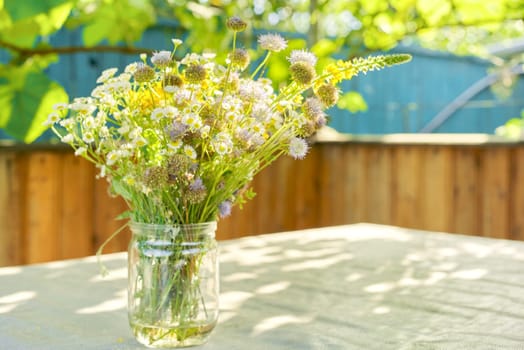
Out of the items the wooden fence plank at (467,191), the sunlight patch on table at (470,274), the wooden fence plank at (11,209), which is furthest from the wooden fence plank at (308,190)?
the sunlight patch on table at (470,274)

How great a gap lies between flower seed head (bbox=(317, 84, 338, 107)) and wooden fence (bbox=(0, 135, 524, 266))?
2.03 m

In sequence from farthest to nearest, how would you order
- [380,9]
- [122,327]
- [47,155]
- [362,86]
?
[362,86] < [380,9] < [47,155] < [122,327]

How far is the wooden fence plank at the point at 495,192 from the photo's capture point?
289 cm

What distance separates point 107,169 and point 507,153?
2.35 metres

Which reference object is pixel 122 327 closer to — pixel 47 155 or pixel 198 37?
pixel 47 155

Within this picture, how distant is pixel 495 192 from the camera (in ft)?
9.55

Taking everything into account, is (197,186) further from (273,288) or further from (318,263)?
(318,263)

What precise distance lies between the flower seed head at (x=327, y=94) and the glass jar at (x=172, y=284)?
202 mm

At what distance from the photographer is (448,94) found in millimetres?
7680

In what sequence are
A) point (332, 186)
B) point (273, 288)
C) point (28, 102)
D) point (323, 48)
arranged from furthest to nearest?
1. point (332, 186)
2. point (323, 48)
3. point (28, 102)
4. point (273, 288)

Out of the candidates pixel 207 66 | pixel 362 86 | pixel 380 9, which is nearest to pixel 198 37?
pixel 380 9

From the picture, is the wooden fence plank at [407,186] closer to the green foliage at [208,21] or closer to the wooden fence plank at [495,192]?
the wooden fence plank at [495,192]

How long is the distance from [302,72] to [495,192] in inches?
90.6

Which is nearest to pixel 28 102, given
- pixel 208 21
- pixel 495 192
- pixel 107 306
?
pixel 208 21
